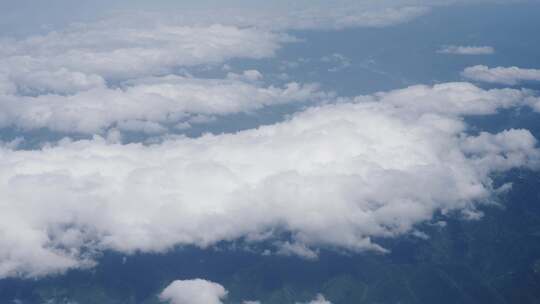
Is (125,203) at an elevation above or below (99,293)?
above

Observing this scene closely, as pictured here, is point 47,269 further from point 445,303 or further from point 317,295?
point 445,303

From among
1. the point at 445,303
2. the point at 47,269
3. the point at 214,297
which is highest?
the point at 47,269

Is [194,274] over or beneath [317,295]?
over

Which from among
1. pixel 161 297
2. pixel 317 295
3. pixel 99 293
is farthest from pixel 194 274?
pixel 317 295

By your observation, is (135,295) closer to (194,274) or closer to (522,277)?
(194,274)

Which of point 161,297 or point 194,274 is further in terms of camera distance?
point 194,274

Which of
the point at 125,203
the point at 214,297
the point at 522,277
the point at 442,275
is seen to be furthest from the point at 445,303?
the point at 125,203

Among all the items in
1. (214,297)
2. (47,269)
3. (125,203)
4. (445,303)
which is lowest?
(445,303)

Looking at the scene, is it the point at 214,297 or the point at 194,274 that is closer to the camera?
the point at 214,297
